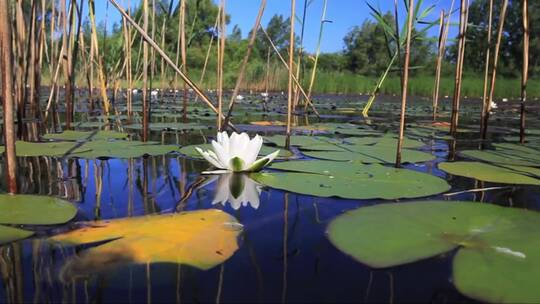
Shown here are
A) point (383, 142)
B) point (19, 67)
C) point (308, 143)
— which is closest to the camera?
point (308, 143)

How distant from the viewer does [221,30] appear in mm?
2260

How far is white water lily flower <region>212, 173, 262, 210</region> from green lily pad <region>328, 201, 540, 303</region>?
12.6 inches

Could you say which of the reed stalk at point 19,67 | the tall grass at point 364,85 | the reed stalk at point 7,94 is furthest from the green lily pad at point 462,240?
the tall grass at point 364,85

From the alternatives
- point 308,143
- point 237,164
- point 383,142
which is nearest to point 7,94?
point 237,164

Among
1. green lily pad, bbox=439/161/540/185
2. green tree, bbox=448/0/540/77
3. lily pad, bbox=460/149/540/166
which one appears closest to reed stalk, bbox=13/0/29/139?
green lily pad, bbox=439/161/540/185

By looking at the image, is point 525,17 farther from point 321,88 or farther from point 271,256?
point 321,88

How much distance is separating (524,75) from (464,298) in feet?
7.63

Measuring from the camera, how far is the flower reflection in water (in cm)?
123

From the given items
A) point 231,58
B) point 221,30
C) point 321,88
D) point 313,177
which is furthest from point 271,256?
point 231,58

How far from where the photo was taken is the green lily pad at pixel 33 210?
976mm

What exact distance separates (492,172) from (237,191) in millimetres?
1139

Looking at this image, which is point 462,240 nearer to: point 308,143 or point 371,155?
point 371,155

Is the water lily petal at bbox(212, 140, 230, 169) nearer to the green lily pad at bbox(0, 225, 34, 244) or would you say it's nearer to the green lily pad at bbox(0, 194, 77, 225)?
the green lily pad at bbox(0, 194, 77, 225)

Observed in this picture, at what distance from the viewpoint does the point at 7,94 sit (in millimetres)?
1146
